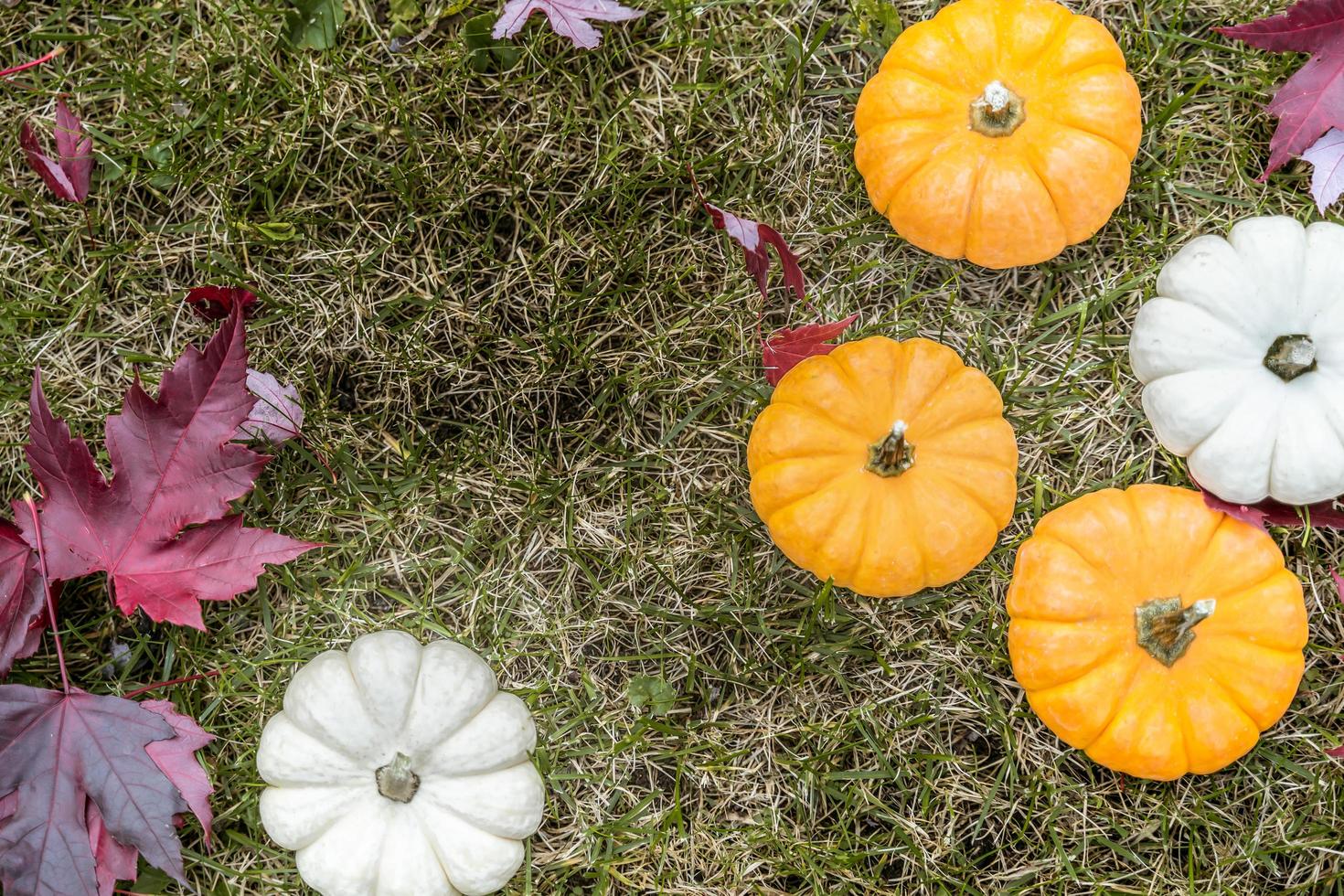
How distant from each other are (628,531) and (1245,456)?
1399 mm

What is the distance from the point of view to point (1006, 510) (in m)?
2.32

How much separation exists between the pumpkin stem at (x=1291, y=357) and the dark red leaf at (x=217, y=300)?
7.73 ft

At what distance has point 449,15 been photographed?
2.64 m

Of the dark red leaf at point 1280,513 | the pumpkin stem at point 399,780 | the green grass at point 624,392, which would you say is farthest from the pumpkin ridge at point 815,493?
the pumpkin stem at point 399,780

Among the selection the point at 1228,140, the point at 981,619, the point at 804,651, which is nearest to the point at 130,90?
the point at 804,651

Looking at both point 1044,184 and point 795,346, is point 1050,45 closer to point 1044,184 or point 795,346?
point 1044,184

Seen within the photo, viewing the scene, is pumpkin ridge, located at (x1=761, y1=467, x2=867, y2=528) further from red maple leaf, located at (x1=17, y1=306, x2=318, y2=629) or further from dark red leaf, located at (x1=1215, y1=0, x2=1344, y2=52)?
dark red leaf, located at (x1=1215, y1=0, x2=1344, y2=52)

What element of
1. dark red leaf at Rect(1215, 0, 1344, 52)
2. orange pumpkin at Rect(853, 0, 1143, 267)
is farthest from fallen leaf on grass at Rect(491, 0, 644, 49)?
dark red leaf at Rect(1215, 0, 1344, 52)

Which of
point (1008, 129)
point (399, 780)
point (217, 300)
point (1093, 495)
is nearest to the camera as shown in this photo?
point (399, 780)

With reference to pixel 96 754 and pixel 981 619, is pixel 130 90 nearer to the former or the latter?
pixel 96 754

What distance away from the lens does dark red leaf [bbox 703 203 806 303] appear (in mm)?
→ 2443

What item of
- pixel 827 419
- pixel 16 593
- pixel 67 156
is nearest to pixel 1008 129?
pixel 827 419

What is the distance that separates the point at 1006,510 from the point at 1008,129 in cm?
83

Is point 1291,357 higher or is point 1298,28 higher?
point 1298,28
